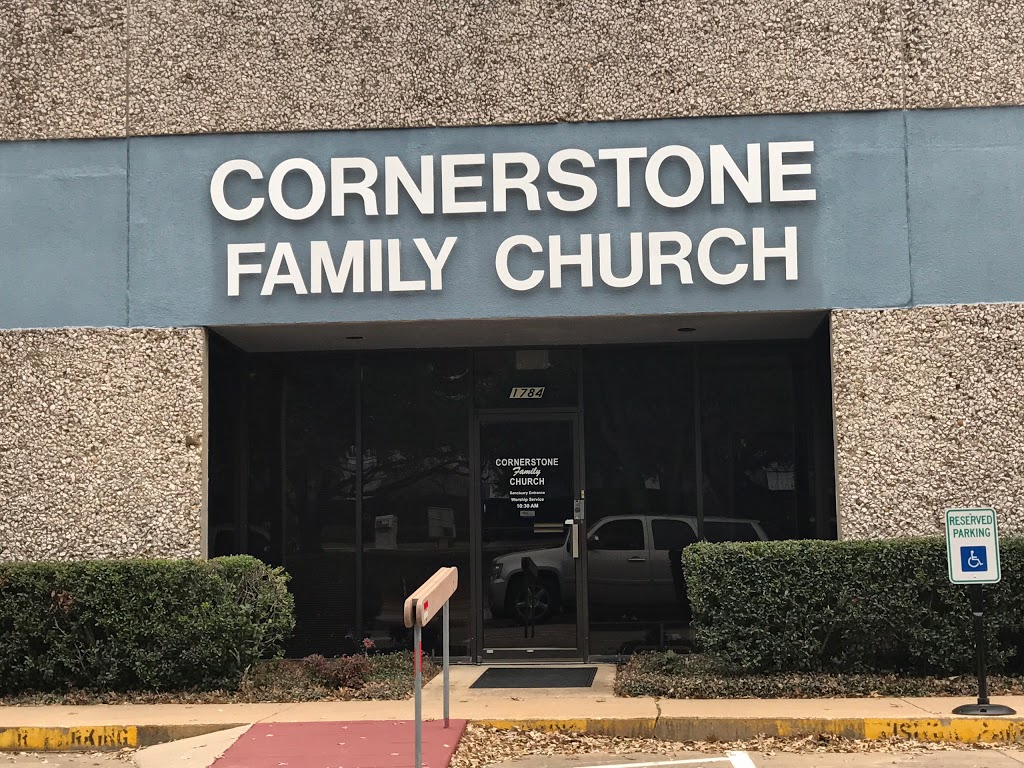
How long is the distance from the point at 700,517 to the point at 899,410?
2235mm

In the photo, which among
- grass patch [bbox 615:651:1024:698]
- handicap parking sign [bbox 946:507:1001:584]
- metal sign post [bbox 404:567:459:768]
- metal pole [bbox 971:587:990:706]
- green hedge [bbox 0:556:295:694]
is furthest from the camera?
green hedge [bbox 0:556:295:694]

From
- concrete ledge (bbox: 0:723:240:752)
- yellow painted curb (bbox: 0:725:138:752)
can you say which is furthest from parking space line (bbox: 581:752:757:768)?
yellow painted curb (bbox: 0:725:138:752)

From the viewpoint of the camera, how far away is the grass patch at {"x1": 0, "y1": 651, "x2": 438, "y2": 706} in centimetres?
998

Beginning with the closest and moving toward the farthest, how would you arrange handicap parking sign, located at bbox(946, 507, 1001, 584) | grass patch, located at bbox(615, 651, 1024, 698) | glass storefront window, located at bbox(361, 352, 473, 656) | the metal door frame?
handicap parking sign, located at bbox(946, 507, 1001, 584), grass patch, located at bbox(615, 651, 1024, 698), the metal door frame, glass storefront window, located at bbox(361, 352, 473, 656)

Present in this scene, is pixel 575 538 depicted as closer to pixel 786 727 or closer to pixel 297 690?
pixel 297 690

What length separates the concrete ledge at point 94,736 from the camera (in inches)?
348

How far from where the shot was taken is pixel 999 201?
35.1 feet

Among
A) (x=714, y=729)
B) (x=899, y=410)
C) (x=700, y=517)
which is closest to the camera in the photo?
(x=714, y=729)

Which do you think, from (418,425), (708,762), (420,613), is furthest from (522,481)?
(420,613)

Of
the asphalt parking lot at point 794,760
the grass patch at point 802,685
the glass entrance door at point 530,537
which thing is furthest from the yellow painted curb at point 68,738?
the glass entrance door at point 530,537

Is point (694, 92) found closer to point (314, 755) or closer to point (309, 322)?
point (309, 322)

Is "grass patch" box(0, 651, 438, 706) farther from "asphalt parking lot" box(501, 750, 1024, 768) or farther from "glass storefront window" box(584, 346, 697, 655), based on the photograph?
"asphalt parking lot" box(501, 750, 1024, 768)

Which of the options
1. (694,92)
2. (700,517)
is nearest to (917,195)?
(694,92)

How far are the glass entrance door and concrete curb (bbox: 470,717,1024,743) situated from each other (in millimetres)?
3048
